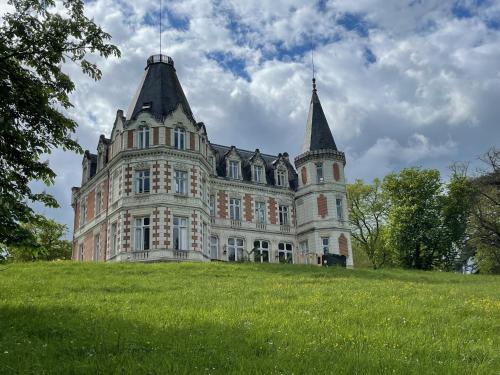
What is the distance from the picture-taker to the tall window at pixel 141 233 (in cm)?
4066

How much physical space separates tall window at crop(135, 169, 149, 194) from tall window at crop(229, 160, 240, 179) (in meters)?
11.0

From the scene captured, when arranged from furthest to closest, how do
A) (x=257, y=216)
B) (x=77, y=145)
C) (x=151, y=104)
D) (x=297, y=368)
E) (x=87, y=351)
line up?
1. (x=257, y=216)
2. (x=151, y=104)
3. (x=77, y=145)
4. (x=87, y=351)
5. (x=297, y=368)

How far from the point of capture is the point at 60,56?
14.3 metres

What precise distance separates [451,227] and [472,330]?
44.9 meters

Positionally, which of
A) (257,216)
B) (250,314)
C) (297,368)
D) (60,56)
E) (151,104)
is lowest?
(297,368)

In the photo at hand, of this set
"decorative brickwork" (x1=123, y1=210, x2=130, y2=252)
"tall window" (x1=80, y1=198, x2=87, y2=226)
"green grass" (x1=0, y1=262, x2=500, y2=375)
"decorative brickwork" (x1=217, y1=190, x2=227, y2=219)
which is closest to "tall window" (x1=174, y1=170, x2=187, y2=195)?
"decorative brickwork" (x1=123, y1=210, x2=130, y2=252)

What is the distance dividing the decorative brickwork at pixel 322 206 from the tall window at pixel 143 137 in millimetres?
17243

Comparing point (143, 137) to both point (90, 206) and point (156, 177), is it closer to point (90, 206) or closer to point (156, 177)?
point (156, 177)

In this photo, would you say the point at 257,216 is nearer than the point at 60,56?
No

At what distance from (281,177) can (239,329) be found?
42.3 meters

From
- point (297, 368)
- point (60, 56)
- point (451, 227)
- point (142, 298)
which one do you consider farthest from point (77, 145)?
point (451, 227)

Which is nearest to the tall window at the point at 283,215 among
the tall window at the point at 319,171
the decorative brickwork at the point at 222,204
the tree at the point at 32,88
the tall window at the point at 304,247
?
the tall window at the point at 304,247

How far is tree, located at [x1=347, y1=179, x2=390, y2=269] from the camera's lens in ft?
217

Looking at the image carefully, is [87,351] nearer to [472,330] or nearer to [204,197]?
[472,330]
